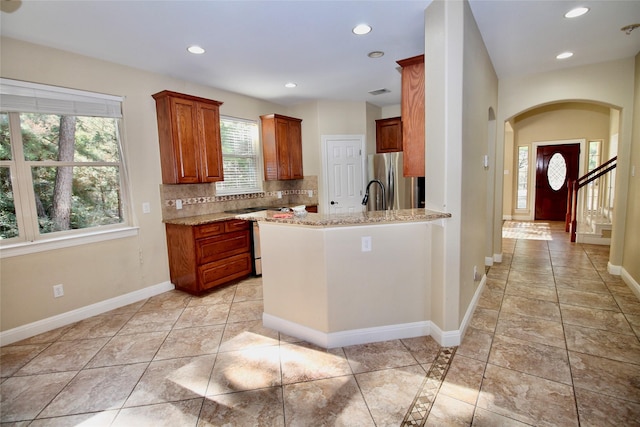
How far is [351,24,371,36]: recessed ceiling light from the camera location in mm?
2660

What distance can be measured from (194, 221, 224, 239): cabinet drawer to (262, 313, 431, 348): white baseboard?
1572mm

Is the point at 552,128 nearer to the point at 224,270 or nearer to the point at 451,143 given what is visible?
the point at 451,143

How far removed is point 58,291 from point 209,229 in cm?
148

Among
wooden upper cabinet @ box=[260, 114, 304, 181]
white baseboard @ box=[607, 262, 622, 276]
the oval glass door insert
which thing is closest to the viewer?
white baseboard @ box=[607, 262, 622, 276]

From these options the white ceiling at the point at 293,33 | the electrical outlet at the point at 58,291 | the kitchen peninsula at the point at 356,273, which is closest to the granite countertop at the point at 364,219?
the kitchen peninsula at the point at 356,273

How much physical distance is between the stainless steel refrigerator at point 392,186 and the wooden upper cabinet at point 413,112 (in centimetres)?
190

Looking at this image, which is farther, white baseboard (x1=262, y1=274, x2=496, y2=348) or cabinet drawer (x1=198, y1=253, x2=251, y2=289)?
cabinet drawer (x1=198, y1=253, x2=251, y2=289)

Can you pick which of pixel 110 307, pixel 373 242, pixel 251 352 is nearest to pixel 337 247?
pixel 373 242

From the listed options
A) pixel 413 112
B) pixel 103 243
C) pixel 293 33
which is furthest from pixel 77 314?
pixel 413 112

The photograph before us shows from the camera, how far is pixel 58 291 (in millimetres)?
2918

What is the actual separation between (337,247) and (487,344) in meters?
1.40

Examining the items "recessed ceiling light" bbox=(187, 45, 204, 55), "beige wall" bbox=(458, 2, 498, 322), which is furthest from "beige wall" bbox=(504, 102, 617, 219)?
"recessed ceiling light" bbox=(187, 45, 204, 55)

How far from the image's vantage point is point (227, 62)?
3.35m

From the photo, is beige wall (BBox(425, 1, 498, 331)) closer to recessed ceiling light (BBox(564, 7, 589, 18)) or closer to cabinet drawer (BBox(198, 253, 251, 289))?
recessed ceiling light (BBox(564, 7, 589, 18))
